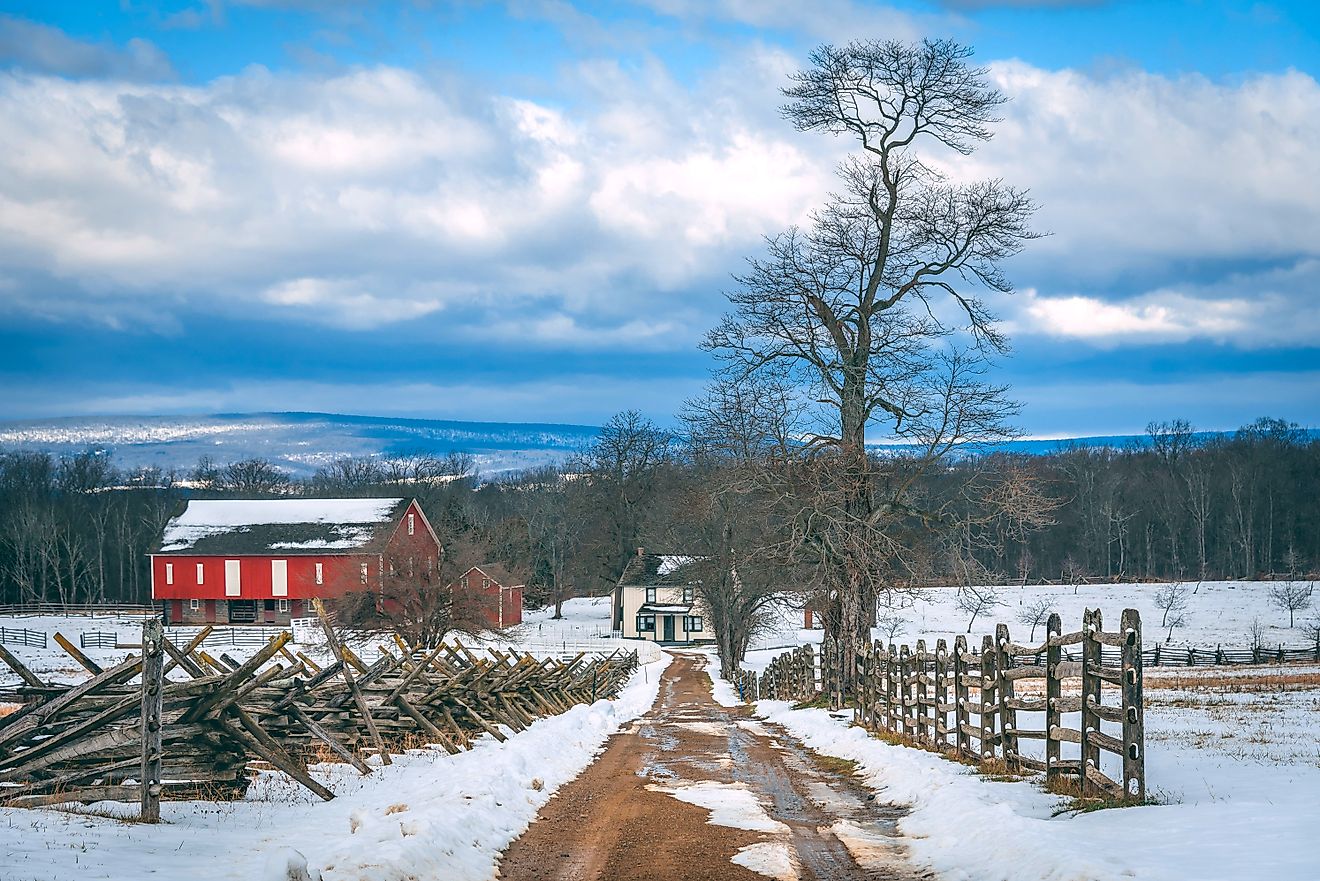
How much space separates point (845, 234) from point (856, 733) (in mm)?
12076

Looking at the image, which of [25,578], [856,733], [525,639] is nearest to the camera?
[856,733]

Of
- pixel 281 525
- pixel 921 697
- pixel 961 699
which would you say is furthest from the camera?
pixel 281 525

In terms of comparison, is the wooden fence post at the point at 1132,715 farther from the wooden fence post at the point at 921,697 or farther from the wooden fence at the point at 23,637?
the wooden fence at the point at 23,637

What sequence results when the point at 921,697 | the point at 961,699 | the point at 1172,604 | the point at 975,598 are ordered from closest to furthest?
1. the point at 961,699
2. the point at 921,697
3. the point at 975,598
4. the point at 1172,604

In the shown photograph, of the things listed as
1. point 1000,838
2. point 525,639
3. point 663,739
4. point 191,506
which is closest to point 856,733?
point 663,739

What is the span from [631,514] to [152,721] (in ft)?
256

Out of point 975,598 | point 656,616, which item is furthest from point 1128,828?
point 656,616

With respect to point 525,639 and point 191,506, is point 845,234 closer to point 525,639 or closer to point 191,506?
point 525,639

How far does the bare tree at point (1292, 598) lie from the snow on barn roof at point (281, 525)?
182 feet

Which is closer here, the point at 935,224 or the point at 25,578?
the point at 935,224

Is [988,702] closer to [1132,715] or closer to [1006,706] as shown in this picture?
[1006,706]

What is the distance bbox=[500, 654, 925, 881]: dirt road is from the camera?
8.44 m

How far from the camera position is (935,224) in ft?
84.9

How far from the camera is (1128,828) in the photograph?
28.0 feet
